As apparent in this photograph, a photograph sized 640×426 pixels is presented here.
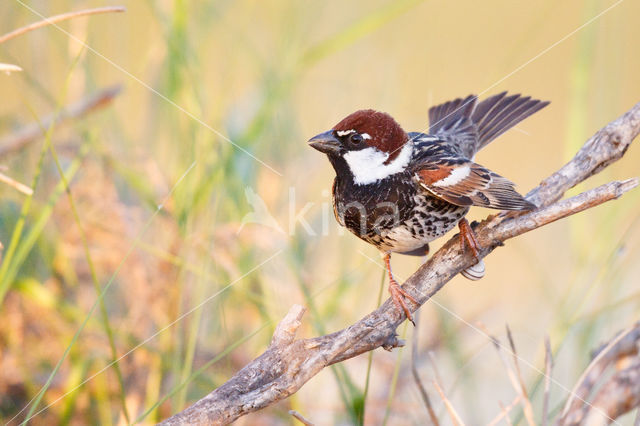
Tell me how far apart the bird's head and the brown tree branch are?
17.5 inches

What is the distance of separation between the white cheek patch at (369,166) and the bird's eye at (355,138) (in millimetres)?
38

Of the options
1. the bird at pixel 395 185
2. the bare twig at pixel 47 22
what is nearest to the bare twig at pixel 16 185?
the bare twig at pixel 47 22

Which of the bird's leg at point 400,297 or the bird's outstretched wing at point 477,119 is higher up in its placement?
the bird's outstretched wing at point 477,119

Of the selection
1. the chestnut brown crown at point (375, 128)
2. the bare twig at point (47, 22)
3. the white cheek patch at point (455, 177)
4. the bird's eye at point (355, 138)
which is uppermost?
the bare twig at point (47, 22)

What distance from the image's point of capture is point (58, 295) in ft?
9.99

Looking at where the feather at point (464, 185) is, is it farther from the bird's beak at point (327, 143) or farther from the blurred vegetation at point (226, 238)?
the blurred vegetation at point (226, 238)

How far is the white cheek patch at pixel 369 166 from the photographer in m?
2.51

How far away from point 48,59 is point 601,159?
3.08 m

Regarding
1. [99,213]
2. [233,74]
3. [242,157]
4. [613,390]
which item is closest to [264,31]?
[233,74]

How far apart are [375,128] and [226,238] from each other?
3.01 feet

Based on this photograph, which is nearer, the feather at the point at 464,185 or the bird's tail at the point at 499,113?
the feather at the point at 464,185

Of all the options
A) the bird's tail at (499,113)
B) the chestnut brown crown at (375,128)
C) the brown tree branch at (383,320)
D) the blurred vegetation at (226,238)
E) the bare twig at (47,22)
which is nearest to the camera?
the brown tree branch at (383,320)

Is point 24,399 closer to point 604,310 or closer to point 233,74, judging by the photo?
point 233,74

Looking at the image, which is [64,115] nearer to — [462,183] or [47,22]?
[47,22]
